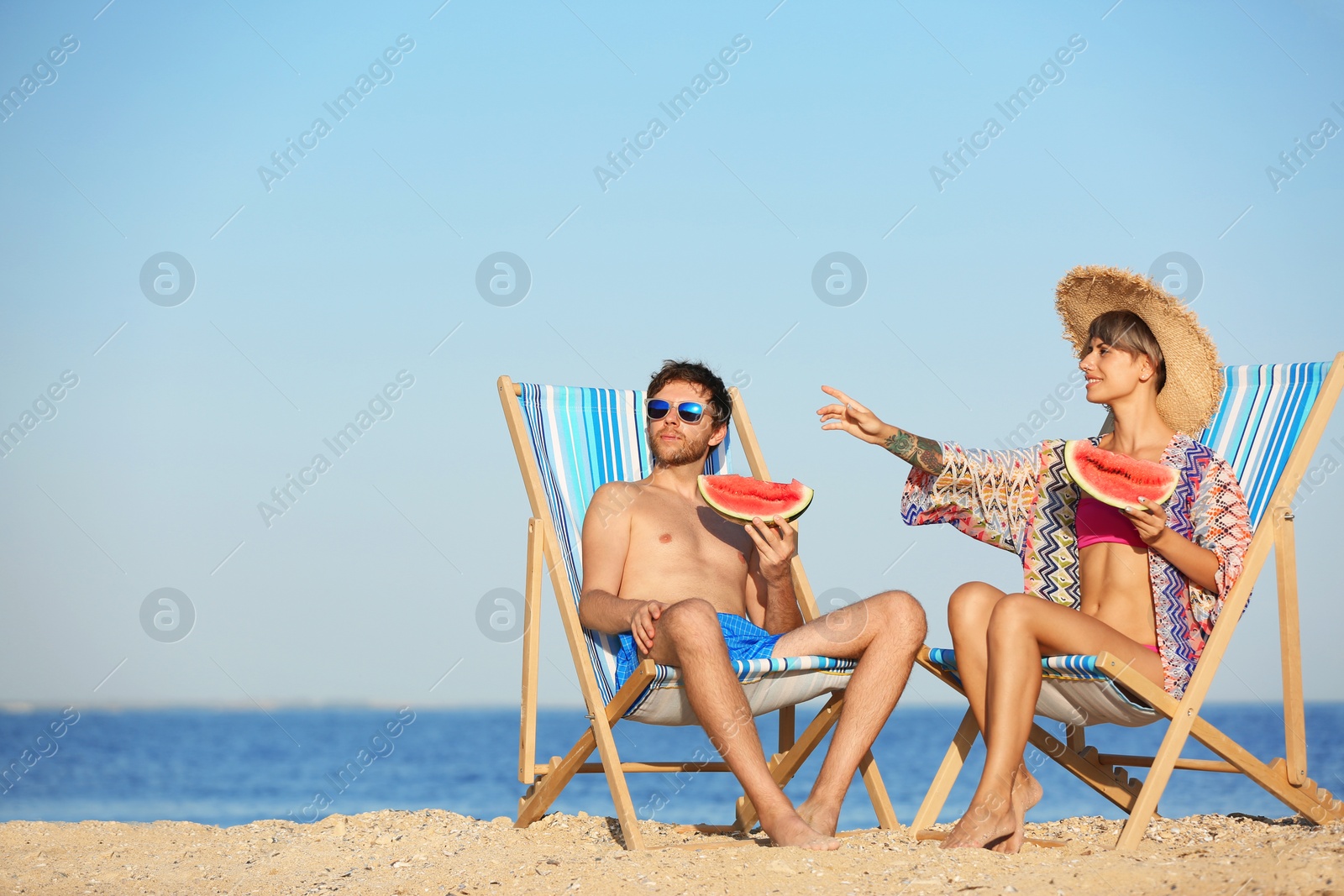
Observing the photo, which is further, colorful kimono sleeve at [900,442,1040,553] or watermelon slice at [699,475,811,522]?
colorful kimono sleeve at [900,442,1040,553]

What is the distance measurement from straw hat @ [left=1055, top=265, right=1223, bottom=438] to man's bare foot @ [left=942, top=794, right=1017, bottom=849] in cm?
180

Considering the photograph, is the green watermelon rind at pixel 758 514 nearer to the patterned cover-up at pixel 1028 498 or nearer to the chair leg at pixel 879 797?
the patterned cover-up at pixel 1028 498

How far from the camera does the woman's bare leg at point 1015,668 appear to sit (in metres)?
3.67

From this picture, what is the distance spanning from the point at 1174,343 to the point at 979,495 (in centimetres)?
94

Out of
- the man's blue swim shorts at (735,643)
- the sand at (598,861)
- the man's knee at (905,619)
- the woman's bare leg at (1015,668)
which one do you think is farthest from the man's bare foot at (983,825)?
the man's blue swim shorts at (735,643)

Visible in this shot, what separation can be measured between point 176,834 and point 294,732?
3388 centimetres

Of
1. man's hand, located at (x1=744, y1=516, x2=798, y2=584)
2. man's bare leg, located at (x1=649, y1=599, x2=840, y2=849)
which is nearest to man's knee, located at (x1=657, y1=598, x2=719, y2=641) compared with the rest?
man's bare leg, located at (x1=649, y1=599, x2=840, y2=849)

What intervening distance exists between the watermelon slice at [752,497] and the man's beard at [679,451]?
512mm

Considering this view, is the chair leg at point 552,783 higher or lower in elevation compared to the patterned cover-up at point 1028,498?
lower

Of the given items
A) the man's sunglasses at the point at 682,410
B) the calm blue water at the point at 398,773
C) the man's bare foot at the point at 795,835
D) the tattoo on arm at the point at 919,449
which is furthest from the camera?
the calm blue water at the point at 398,773

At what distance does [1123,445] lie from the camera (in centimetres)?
449

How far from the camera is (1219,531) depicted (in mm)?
4207

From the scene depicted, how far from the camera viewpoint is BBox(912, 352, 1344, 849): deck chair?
149 inches

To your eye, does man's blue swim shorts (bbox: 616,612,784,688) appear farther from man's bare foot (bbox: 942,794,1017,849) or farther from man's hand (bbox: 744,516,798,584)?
man's bare foot (bbox: 942,794,1017,849)
